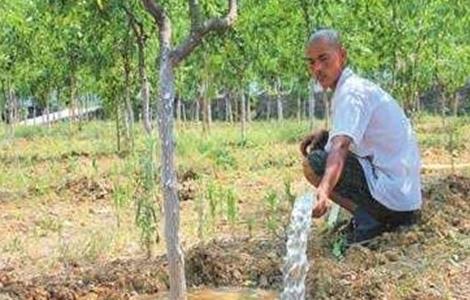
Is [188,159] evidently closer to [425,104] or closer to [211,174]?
Result: [211,174]

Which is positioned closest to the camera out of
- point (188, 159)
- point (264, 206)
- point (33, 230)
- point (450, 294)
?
point (450, 294)

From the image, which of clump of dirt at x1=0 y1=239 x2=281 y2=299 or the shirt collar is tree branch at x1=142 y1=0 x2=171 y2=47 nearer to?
the shirt collar

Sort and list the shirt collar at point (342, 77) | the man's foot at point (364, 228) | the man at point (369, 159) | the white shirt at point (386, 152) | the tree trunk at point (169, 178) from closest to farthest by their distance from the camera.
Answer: the tree trunk at point (169, 178) → the man at point (369, 159) → the shirt collar at point (342, 77) → the white shirt at point (386, 152) → the man's foot at point (364, 228)

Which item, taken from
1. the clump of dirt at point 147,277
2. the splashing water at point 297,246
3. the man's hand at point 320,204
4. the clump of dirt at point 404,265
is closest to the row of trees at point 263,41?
the clump of dirt at point 147,277

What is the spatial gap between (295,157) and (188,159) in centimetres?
181

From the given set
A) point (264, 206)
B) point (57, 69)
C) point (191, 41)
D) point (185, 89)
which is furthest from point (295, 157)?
point (185, 89)

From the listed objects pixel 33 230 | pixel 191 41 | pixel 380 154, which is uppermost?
pixel 191 41

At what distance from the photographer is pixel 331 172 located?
388 centimetres

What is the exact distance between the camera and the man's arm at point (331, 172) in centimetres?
350

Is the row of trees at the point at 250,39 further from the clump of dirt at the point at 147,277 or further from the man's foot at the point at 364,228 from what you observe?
the man's foot at the point at 364,228

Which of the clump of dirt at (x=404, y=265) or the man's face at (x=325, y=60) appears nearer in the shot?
the clump of dirt at (x=404, y=265)

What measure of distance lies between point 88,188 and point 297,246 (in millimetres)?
6822

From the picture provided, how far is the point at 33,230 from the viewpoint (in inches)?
302

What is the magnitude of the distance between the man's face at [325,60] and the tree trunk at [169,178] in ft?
2.85
